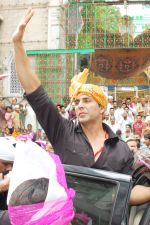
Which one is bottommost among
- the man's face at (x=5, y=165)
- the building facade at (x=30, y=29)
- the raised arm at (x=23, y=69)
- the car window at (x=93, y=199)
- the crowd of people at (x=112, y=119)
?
the crowd of people at (x=112, y=119)

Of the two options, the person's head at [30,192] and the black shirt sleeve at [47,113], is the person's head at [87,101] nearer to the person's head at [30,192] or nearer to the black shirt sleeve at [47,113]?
the black shirt sleeve at [47,113]

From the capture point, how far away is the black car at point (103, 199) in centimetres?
235

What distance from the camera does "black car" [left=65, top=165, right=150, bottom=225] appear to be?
2352 millimetres

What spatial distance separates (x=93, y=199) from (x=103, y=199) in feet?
0.19

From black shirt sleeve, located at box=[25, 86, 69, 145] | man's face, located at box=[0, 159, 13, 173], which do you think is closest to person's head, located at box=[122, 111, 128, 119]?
black shirt sleeve, located at box=[25, 86, 69, 145]

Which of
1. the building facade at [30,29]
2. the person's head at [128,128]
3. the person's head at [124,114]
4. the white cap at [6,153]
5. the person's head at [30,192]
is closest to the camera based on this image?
the person's head at [30,192]

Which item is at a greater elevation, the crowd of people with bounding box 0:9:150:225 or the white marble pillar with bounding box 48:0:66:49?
the white marble pillar with bounding box 48:0:66:49

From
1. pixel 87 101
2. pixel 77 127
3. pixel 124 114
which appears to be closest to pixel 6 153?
pixel 77 127

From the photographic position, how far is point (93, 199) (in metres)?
2.46

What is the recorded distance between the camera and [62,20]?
23562mm

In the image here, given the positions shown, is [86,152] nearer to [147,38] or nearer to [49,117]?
[49,117]

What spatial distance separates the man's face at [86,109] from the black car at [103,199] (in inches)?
29.1

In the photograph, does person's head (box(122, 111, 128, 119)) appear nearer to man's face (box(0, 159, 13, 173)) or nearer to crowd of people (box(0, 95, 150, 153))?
crowd of people (box(0, 95, 150, 153))

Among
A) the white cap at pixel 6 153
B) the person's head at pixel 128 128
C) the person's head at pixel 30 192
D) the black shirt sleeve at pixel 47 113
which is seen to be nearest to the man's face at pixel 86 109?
the black shirt sleeve at pixel 47 113
